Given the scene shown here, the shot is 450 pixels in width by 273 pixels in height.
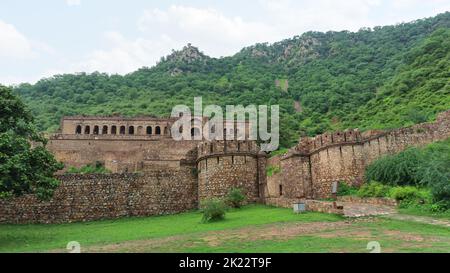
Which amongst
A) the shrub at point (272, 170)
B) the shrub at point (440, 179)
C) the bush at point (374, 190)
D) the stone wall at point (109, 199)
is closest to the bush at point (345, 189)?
the bush at point (374, 190)

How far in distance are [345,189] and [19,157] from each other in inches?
607

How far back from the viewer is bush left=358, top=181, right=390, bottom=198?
1923 centimetres

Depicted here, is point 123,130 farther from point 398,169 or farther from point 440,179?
point 440,179

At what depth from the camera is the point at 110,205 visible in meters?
21.1

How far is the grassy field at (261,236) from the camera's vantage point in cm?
934

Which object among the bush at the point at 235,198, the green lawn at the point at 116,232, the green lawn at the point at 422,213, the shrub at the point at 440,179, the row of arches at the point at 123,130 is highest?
the row of arches at the point at 123,130

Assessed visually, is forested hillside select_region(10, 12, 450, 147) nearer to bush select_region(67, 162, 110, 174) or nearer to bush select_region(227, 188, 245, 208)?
bush select_region(67, 162, 110, 174)

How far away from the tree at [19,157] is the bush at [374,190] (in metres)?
14.0

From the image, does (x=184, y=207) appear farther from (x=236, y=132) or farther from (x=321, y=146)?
(x=236, y=132)

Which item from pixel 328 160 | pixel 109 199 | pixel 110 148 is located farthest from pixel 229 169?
pixel 110 148

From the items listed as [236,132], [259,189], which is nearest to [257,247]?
[259,189]

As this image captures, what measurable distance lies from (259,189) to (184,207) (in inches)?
162

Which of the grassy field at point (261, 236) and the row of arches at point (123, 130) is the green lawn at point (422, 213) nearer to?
the grassy field at point (261, 236)

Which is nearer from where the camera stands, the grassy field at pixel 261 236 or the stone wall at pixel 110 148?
the grassy field at pixel 261 236
